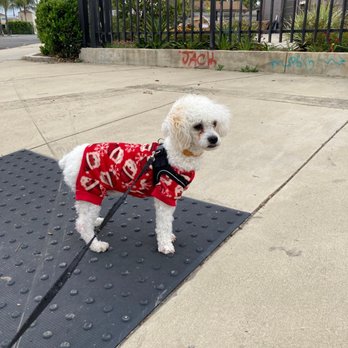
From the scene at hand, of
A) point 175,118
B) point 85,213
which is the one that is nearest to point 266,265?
point 175,118

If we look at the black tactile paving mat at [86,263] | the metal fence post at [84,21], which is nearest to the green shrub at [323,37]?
the metal fence post at [84,21]

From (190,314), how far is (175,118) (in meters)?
1.05

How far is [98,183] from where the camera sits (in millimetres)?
2338

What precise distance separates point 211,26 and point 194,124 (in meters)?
7.49

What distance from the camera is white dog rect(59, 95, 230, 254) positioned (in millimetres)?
2186

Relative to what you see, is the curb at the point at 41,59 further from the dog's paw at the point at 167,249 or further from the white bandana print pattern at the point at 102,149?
the dog's paw at the point at 167,249

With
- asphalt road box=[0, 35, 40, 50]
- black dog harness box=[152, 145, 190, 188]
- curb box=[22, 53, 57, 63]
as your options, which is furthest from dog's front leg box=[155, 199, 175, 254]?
asphalt road box=[0, 35, 40, 50]

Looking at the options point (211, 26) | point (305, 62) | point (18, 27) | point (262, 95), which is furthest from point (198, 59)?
point (18, 27)

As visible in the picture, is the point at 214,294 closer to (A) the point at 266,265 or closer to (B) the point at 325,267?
(A) the point at 266,265

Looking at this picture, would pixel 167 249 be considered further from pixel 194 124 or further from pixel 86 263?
pixel 194 124

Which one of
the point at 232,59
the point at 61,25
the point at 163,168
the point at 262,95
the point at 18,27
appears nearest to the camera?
the point at 163,168

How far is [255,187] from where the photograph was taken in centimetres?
309

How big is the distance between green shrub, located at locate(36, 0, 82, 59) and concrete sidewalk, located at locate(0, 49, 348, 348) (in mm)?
4722

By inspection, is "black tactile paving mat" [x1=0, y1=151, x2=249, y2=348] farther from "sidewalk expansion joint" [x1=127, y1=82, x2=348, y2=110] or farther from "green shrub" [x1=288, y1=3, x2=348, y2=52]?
"green shrub" [x1=288, y1=3, x2=348, y2=52]
